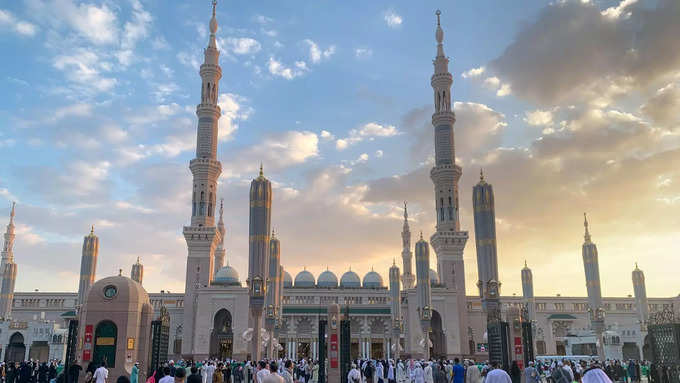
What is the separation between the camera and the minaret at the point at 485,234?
1591 inches

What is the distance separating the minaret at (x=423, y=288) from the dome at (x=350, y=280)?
25219 mm

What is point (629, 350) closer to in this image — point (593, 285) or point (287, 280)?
point (593, 285)

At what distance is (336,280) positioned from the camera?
7712 cm

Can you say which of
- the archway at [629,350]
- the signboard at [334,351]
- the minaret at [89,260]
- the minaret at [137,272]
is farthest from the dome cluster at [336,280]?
the signboard at [334,351]

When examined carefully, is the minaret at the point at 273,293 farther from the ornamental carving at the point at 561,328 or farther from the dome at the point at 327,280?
the ornamental carving at the point at 561,328

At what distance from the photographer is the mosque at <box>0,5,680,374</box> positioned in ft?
168

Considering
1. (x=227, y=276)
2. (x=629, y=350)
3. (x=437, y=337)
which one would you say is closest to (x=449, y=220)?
(x=437, y=337)

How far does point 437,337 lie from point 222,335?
930 inches

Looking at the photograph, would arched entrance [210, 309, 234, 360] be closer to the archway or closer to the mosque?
the mosque

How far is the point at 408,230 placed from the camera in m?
80.3

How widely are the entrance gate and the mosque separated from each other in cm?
2244

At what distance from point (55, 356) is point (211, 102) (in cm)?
3233

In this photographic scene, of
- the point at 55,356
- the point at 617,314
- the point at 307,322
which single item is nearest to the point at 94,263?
the point at 55,356

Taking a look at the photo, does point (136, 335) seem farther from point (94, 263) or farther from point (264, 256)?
point (94, 263)
